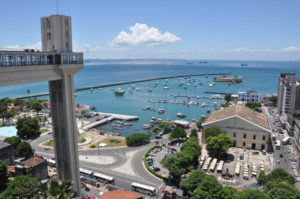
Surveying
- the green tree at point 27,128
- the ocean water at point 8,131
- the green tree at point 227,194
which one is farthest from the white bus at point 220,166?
the ocean water at point 8,131

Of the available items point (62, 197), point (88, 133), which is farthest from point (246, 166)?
point (88, 133)

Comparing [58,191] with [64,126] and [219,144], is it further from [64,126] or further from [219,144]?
[219,144]

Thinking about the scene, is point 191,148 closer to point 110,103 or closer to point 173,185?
point 173,185

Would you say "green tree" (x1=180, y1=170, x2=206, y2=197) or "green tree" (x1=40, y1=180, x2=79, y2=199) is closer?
"green tree" (x1=40, y1=180, x2=79, y2=199)

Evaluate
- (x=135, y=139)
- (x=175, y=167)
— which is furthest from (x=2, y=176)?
(x=135, y=139)

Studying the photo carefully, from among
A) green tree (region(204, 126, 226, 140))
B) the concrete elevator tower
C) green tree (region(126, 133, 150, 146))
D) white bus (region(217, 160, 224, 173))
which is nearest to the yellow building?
green tree (region(204, 126, 226, 140))

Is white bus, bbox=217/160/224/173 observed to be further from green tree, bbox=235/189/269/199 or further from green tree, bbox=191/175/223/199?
green tree, bbox=235/189/269/199
